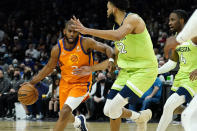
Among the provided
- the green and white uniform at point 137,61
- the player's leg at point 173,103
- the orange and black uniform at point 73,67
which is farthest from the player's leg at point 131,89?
the orange and black uniform at point 73,67

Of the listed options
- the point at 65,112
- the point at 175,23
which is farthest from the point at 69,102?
the point at 175,23

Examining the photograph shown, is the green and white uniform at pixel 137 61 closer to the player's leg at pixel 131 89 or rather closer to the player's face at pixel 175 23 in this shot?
the player's leg at pixel 131 89

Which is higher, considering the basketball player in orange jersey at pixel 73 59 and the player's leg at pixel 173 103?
the basketball player in orange jersey at pixel 73 59

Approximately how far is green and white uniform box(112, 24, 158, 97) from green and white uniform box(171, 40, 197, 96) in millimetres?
685

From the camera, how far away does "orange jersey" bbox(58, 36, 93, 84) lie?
6.05 m

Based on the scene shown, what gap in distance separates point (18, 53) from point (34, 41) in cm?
121

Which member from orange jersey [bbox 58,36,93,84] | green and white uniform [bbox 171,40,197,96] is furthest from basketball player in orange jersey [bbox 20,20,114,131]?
green and white uniform [bbox 171,40,197,96]

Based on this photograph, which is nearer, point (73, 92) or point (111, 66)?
point (111, 66)

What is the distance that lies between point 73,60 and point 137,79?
1.15 metres

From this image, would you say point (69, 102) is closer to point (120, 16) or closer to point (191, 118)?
point (120, 16)

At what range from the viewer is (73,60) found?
6047 mm

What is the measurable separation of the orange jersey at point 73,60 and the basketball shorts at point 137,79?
75cm

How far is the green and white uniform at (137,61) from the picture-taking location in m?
5.34

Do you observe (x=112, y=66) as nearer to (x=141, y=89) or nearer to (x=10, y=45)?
(x=141, y=89)
